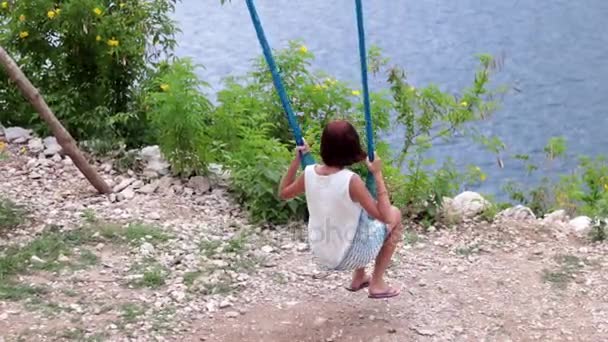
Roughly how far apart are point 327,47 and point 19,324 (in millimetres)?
7022

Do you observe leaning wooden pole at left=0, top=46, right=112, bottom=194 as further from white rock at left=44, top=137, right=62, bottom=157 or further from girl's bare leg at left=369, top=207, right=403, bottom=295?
girl's bare leg at left=369, top=207, right=403, bottom=295

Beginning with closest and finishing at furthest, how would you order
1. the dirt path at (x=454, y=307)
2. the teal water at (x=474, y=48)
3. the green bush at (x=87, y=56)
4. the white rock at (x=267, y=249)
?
the dirt path at (x=454, y=307) → the white rock at (x=267, y=249) → the green bush at (x=87, y=56) → the teal water at (x=474, y=48)

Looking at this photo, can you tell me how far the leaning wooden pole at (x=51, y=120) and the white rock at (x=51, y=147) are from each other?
2.43 ft

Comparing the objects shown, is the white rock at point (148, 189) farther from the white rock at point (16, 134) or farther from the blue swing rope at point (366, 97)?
the blue swing rope at point (366, 97)

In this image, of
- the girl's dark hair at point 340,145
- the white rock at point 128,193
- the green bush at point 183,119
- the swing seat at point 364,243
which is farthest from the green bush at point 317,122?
the girl's dark hair at point 340,145

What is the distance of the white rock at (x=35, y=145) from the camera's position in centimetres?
556

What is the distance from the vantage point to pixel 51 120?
15.2ft

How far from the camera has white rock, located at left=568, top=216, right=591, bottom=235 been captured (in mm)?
4781

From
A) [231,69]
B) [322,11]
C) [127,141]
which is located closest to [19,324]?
[127,141]

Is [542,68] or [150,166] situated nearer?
[150,166]

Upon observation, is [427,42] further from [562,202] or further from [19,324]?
[19,324]

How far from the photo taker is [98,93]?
591 centimetres

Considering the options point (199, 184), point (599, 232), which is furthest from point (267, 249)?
point (599, 232)

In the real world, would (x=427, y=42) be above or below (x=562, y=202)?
above
